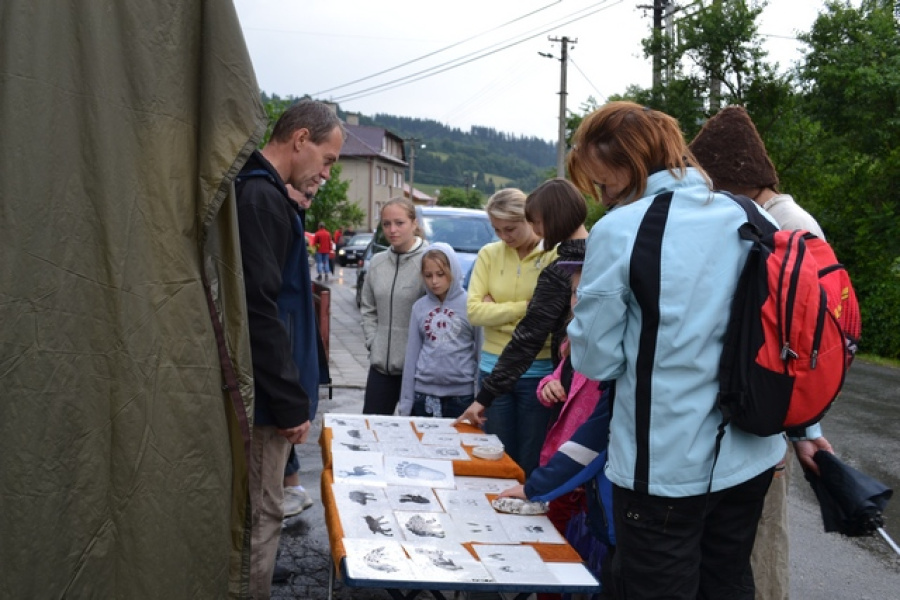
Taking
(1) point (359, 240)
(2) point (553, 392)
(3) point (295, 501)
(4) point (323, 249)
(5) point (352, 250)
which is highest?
(2) point (553, 392)

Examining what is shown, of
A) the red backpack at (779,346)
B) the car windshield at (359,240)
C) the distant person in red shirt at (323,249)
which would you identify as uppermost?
the red backpack at (779,346)

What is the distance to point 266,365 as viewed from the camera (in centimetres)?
294

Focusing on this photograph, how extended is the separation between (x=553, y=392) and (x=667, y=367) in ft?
3.95

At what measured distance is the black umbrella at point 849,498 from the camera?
2594 mm

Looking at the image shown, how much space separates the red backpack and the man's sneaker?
3338 millimetres

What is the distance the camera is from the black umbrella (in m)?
2.59

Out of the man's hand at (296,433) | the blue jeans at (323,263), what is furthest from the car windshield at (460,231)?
the blue jeans at (323,263)

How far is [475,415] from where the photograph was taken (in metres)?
4.07

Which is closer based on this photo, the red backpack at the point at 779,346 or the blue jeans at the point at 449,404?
the red backpack at the point at 779,346

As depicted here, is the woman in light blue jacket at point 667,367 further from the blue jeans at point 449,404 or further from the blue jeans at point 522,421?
the blue jeans at point 449,404

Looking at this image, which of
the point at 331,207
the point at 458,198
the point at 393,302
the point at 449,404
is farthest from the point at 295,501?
the point at 458,198

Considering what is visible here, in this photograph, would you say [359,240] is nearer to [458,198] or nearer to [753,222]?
[753,222]

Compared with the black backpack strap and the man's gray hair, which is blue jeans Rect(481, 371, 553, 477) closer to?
the man's gray hair

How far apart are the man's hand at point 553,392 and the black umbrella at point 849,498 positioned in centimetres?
93
